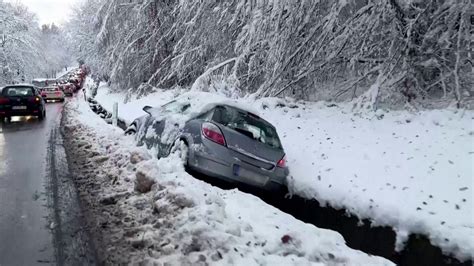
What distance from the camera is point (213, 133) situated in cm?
671

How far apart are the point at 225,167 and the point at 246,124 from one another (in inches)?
35.7

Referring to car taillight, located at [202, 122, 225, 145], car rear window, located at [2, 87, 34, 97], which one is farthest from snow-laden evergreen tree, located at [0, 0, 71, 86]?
car taillight, located at [202, 122, 225, 145]

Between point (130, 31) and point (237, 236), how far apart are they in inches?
791

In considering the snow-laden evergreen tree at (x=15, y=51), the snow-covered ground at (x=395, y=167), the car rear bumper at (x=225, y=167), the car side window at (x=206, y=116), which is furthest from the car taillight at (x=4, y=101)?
the snow-laden evergreen tree at (x=15, y=51)

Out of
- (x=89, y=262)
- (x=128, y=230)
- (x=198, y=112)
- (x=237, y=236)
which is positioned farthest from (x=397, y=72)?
(x=89, y=262)

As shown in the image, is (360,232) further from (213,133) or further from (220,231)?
(213,133)

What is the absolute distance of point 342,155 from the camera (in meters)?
7.02

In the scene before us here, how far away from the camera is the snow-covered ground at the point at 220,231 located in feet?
14.0

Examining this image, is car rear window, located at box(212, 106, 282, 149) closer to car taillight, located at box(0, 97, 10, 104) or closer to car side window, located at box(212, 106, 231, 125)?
car side window, located at box(212, 106, 231, 125)

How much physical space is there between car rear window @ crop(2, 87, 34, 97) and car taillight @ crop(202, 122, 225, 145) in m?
14.0

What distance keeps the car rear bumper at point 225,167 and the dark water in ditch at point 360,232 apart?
Result: 0.42 ft

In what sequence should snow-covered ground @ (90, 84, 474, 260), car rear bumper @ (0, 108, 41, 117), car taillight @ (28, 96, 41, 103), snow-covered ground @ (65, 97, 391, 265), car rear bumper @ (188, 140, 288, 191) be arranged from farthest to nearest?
car taillight @ (28, 96, 41, 103)
car rear bumper @ (0, 108, 41, 117)
car rear bumper @ (188, 140, 288, 191)
snow-covered ground @ (90, 84, 474, 260)
snow-covered ground @ (65, 97, 391, 265)

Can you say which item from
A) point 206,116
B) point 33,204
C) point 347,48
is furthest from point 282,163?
point 347,48

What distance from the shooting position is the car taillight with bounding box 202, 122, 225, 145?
663 cm
